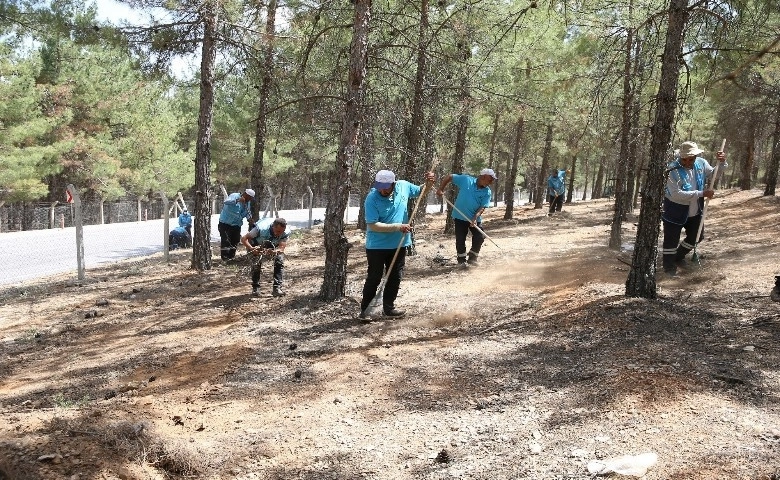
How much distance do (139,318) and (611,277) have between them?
252 inches

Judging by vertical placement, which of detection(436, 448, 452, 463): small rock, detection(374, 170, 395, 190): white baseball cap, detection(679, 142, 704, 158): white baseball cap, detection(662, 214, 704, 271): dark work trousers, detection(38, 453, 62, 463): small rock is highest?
detection(679, 142, 704, 158): white baseball cap

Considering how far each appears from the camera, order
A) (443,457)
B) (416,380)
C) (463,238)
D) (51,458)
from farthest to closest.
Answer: (463,238) → (416,380) → (443,457) → (51,458)

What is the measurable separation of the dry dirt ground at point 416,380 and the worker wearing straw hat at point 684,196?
1.49ft

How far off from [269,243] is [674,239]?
5.45m

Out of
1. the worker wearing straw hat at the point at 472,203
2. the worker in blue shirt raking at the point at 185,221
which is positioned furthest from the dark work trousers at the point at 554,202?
the worker in blue shirt raking at the point at 185,221

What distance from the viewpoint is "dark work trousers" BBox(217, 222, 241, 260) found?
39.9ft

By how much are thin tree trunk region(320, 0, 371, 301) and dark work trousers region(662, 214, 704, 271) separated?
13.5 ft

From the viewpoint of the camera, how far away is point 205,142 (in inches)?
432

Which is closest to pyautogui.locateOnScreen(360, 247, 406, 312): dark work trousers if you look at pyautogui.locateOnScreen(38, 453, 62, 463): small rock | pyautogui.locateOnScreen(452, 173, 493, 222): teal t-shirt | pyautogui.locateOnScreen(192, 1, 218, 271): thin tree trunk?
pyautogui.locateOnScreen(452, 173, 493, 222): teal t-shirt

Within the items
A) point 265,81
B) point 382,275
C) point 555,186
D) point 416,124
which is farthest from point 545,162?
point 382,275

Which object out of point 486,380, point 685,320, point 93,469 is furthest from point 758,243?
point 93,469

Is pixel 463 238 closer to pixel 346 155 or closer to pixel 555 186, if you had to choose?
pixel 346 155

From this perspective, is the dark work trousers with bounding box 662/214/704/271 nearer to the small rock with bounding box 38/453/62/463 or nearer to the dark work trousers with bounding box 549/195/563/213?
the small rock with bounding box 38/453/62/463

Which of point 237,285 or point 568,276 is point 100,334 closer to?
point 237,285
